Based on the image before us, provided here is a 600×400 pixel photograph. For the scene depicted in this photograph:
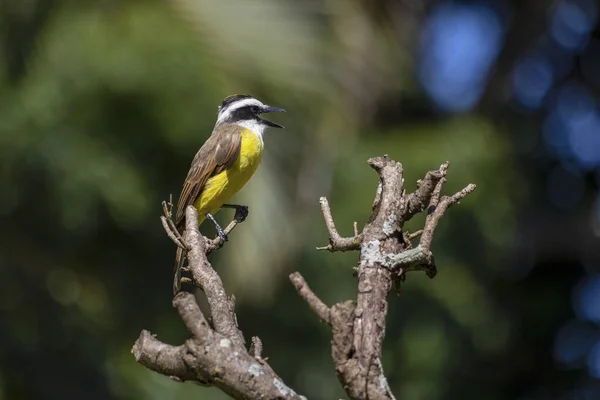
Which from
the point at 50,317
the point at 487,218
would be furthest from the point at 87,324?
the point at 487,218

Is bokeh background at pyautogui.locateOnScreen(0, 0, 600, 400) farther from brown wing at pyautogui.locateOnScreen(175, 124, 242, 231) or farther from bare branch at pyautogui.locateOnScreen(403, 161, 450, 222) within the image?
bare branch at pyautogui.locateOnScreen(403, 161, 450, 222)

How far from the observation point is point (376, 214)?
3891 mm

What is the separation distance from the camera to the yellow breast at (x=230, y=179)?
601 cm

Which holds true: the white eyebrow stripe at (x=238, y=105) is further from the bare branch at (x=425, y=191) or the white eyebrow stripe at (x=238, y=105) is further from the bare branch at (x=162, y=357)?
the bare branch at (x=162, y=357)

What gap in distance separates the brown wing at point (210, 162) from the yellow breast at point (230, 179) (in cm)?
3

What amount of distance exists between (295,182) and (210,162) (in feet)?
20.2

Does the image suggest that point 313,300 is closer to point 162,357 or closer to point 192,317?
point 192,317

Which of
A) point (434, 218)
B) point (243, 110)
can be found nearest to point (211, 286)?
point (434, 218)

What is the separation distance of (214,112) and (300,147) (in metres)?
1.00

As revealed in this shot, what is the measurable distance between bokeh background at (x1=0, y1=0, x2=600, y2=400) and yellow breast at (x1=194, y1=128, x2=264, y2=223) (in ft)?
16.0

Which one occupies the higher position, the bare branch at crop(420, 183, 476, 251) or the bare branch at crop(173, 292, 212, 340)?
the bare branch at crop(420, 183, 476, 251)

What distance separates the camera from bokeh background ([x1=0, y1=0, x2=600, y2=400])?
470 inches

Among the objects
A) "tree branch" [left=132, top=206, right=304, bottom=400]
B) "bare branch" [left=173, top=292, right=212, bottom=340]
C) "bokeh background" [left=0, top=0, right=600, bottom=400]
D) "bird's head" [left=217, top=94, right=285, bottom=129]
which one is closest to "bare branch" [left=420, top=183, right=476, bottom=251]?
"tree branch" [left=132, top=206, right=304, bottom=400]

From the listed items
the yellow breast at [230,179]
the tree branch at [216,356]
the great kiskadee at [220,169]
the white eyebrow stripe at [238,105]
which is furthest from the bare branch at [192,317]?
the white eyebrow stripe at [238,105]
